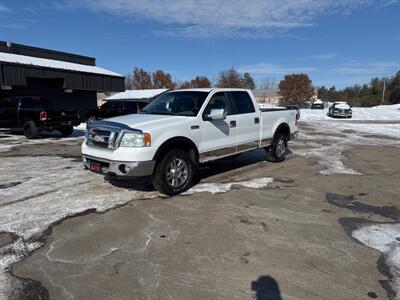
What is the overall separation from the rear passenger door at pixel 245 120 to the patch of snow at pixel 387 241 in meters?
3.58

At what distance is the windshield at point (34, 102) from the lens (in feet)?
51.2

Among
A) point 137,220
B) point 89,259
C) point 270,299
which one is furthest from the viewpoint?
point 137,220

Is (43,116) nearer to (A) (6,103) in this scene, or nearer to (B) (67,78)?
(A) (6,103)

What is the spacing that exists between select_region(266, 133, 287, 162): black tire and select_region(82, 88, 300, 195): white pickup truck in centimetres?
79

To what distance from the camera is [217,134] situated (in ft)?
24.0

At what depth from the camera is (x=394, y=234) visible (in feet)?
15.6

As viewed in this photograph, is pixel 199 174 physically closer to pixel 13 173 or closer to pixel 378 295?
pixel 13 173

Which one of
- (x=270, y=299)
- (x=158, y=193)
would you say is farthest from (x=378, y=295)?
(x=158, y=193)

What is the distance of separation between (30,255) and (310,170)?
6694 mm

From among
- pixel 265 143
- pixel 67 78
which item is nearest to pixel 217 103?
pixel 265 143

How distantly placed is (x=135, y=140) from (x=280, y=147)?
16.6 ft

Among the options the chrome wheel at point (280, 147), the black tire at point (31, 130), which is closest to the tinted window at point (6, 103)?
the black tire at point (31, 130)

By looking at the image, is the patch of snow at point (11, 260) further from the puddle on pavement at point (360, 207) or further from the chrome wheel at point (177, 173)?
the puddle on pavement at point (360, 207)

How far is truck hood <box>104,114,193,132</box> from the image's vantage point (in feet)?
20.0
